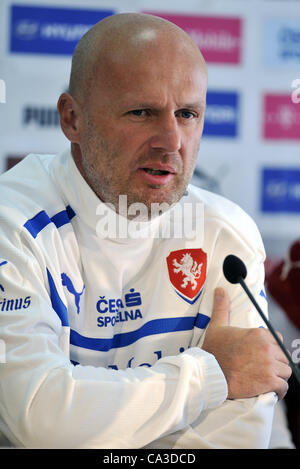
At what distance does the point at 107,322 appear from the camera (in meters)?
1.33

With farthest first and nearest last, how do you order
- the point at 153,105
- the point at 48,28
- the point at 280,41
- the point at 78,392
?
the point at 280,41 → the point at 48,28 → the point at 153,105 → the point at 78,392

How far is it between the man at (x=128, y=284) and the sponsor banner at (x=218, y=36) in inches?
69.3

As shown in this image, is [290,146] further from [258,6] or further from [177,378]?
[177,378]

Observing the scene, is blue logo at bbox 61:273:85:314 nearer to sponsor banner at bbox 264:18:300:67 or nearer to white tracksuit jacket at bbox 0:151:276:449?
white tracksuit jacket at bbox 0:151:276:449

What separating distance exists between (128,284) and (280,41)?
2.17 metres

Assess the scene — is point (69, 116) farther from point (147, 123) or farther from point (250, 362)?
point (250, 362)

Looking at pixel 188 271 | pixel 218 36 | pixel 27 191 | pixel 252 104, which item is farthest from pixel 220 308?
pixel 218 36

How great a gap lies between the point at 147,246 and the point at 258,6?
2.14 m

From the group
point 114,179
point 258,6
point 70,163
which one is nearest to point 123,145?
point 114,179

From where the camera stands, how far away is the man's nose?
1.24 meters

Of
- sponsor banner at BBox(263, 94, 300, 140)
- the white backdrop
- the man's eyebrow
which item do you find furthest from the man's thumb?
sponsor banner at BBox(263, 94, 300, 140)

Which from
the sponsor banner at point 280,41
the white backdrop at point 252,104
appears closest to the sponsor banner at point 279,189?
the white backdrop at point 252,104

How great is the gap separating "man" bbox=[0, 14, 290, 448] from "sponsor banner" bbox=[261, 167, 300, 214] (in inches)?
64.0

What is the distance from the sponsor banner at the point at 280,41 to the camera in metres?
3.11
